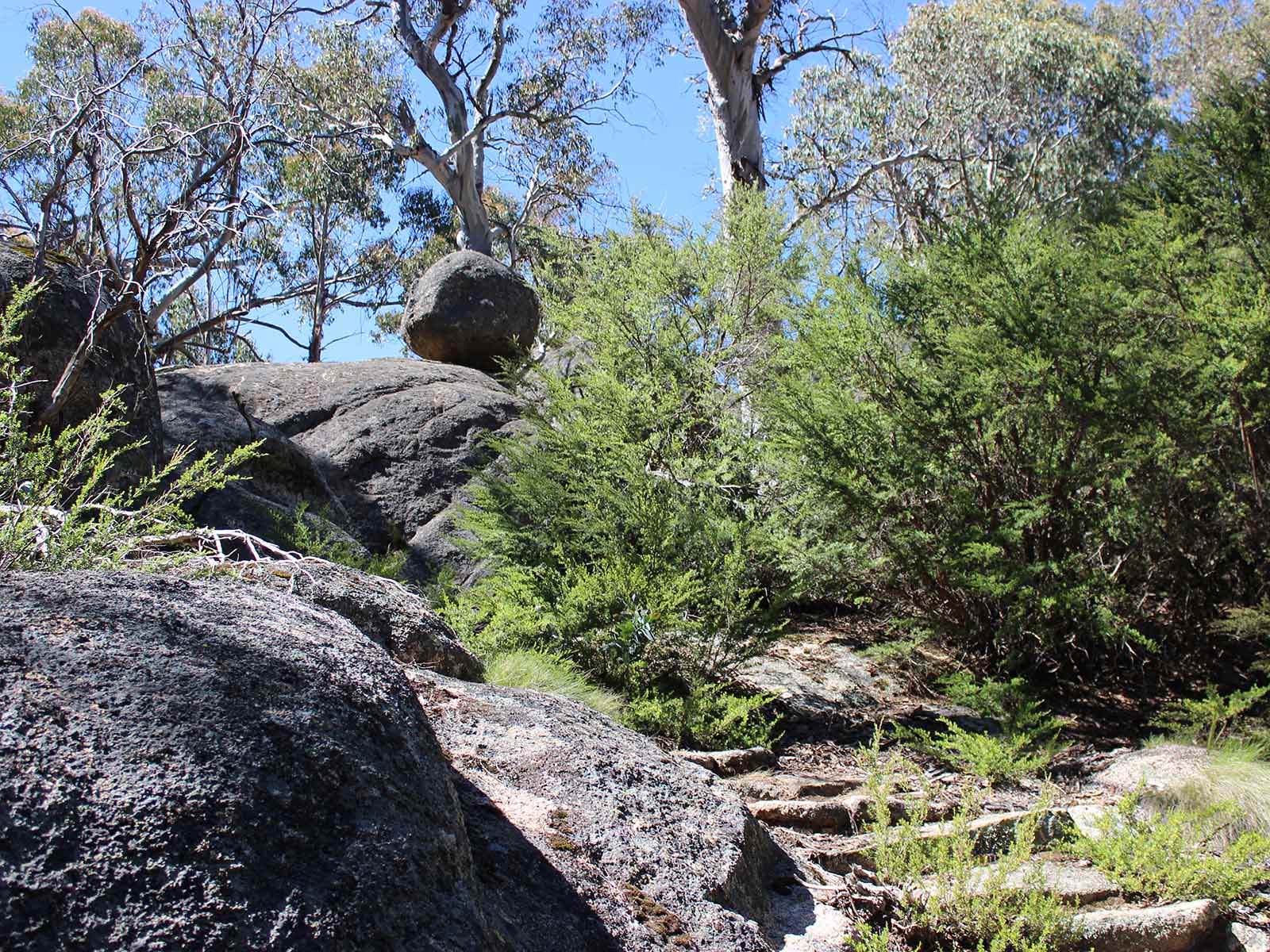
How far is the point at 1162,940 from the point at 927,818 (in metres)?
1.24

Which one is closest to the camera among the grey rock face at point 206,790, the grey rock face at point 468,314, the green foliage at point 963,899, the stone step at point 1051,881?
the grey rock face at point 206,790

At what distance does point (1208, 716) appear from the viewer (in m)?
5.68

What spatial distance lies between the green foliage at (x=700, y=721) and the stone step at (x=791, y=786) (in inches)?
21.3

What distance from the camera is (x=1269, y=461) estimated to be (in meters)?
6.50

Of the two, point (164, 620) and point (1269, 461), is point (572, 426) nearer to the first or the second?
point (1269, 461)

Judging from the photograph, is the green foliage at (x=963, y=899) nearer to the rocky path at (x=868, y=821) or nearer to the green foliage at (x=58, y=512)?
the rocky path at (x=868, y=821)

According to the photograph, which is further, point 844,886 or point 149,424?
point 149,424

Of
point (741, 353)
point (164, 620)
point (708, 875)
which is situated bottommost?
point (708, 875)

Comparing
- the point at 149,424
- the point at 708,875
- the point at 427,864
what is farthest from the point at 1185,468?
the point at 149,424

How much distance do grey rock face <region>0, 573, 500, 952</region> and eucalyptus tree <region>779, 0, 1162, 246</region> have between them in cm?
1753

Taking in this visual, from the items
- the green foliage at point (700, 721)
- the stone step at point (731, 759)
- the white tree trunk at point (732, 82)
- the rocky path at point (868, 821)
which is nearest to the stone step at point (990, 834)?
the rocky path at point (868, 821)

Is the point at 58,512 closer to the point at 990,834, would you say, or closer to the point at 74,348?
the point at 990,834

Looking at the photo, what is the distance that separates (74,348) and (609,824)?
4.92 metres

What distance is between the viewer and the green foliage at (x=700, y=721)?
5.47 metres
